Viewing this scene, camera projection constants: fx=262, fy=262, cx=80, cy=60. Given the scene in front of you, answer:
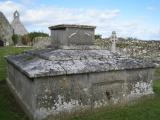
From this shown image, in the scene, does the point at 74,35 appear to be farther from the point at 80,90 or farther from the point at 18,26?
the point at 18,26

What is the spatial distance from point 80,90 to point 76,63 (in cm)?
67

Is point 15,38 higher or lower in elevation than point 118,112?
higher

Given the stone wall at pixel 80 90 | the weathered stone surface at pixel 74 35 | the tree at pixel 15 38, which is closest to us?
the stone wall at pixel 80 90

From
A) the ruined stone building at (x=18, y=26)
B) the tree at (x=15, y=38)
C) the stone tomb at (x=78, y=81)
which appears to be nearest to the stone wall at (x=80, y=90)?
the stone tomb at (x=78, y=81)

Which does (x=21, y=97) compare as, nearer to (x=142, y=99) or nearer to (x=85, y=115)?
(x=85, y=115)

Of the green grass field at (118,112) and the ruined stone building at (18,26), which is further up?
the ruined stone building at (18,26)

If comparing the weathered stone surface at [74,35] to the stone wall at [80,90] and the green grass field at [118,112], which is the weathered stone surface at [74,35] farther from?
the green grass field at [118,112]

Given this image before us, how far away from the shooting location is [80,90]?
6.22 metres

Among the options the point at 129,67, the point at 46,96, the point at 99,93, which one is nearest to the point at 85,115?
the point at 99,93

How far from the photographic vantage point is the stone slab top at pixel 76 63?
579cm

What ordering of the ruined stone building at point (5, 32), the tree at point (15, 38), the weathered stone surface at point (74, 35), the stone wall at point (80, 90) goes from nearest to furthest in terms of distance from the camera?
1. the stone wall at point (80, 90)
2. the weathered stone surface at point (74, 35)
3. the ruined stone building at point (5, 32)
4. the tree at point (15, 38)

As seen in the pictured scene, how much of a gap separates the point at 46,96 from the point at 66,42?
7.41ft

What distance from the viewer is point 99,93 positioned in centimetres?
653

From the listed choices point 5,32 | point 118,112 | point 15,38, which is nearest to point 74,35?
point 118,112
